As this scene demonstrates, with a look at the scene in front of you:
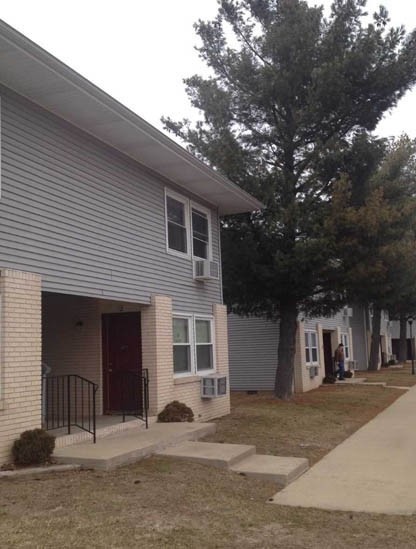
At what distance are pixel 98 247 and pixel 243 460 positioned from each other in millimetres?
4310

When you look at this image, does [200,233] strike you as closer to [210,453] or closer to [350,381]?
[210,453]

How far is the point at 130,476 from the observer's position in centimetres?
790

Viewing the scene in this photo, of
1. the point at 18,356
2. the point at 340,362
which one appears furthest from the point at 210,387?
the point at 340,362

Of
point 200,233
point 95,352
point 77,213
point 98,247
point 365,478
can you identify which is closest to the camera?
point 365,478

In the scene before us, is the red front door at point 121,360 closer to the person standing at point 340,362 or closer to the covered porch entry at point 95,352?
the covered porch entry at point 95,352

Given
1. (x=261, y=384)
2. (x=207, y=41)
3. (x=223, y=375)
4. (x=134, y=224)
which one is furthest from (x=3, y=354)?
(x=261, y=384)

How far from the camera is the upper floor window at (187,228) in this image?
1391 centimetres

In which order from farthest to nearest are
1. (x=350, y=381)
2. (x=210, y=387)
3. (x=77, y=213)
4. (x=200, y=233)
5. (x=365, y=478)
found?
(x=350, y=381), (x=200, y=233), (x=210, y=387), (x=77, y=213), (x=365, y=478)

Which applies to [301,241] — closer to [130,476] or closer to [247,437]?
[247,437]

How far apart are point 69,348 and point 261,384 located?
1201 cm

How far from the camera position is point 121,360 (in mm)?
13164

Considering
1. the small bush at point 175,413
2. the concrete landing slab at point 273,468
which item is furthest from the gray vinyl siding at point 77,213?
the concrete landing slab at point 273,468

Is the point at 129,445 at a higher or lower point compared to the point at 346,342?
lower

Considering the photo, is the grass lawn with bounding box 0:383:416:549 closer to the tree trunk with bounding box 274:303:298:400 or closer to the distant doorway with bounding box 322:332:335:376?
the tree trunk with bounding box 274:303:298:400
